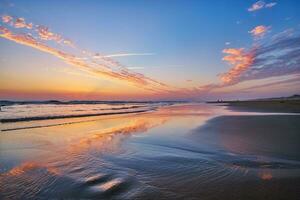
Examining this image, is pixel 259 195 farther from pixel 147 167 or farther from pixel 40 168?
pixel 40 168

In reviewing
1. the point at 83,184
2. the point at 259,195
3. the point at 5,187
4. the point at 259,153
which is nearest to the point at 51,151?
the point at 5,187

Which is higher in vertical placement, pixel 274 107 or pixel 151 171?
pixel 274 107

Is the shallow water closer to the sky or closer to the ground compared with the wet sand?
closer to the ground

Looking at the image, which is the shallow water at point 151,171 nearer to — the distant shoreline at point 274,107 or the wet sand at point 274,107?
the wet sand at point 274,107

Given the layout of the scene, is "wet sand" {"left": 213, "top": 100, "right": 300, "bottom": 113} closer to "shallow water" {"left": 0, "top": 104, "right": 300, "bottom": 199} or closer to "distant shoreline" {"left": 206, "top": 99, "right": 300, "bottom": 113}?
"distant shoreline" {"left": 206, "top": 99, "right": 300, "bottom": 113}

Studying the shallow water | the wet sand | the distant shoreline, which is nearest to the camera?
the shallow water

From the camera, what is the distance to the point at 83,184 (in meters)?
4.09

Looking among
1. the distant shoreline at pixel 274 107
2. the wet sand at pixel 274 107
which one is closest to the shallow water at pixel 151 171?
the wet sand at pixel 274 107

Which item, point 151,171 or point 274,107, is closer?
point 151,171

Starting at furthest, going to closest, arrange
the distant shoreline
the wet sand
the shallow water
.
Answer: the distant shoreline
the wet sand
the shallow water

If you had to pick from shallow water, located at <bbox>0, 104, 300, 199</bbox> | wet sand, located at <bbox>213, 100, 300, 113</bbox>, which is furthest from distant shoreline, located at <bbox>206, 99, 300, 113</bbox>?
shallow water, located at <bbox>0, 104, 300, 199</bbox>

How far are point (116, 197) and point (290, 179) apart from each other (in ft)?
11.4

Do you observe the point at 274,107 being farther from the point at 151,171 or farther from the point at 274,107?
the point at 151,171

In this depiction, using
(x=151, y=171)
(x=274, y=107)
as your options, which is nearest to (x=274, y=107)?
(x=274, y=107)
